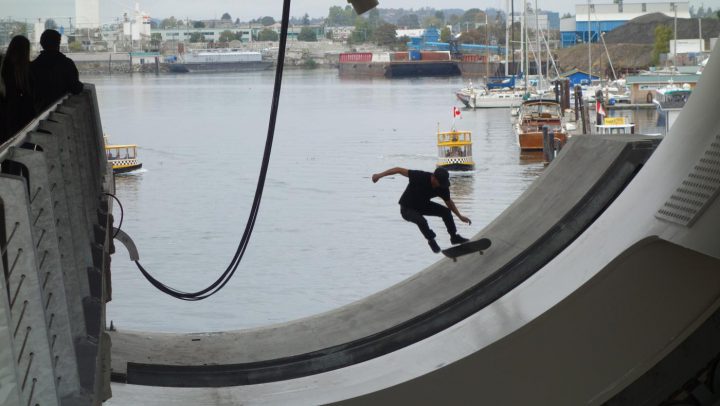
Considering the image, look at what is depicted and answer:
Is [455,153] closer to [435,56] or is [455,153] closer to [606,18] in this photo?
[606,18]

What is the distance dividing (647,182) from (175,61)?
503 ft

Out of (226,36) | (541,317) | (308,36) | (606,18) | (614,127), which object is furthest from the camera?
(308,36)

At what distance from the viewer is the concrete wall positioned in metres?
2.53

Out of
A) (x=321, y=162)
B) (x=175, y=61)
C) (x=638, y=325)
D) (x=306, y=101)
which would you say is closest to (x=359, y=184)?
(x=321, y=162)

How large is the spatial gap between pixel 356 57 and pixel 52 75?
492ft

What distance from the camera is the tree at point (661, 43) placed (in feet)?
312

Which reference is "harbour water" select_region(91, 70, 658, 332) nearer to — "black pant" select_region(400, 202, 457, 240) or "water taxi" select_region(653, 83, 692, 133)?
"water taxi" select_region(653, 83, 692, 133)

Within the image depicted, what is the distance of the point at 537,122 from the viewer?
180 feet

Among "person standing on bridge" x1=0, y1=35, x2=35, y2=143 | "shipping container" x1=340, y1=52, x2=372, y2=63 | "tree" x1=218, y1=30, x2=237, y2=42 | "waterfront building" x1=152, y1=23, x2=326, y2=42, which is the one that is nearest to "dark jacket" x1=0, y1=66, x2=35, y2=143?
"person standing on bridge" x1=0, y1=35, x2=35, y2=143

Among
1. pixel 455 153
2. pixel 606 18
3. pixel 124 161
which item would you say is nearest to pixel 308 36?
pixel 606 18

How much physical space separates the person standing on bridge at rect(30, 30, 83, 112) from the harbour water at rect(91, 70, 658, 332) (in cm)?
1815

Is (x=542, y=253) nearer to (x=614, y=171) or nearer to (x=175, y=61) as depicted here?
(x=614, y=171)

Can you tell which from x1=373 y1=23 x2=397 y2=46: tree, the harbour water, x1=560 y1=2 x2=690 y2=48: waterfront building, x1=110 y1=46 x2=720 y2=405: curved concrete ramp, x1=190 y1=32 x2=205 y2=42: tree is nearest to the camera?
x1=110 y1=46 x2=720 y2=405: curved concrete ramp

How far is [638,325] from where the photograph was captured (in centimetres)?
650
